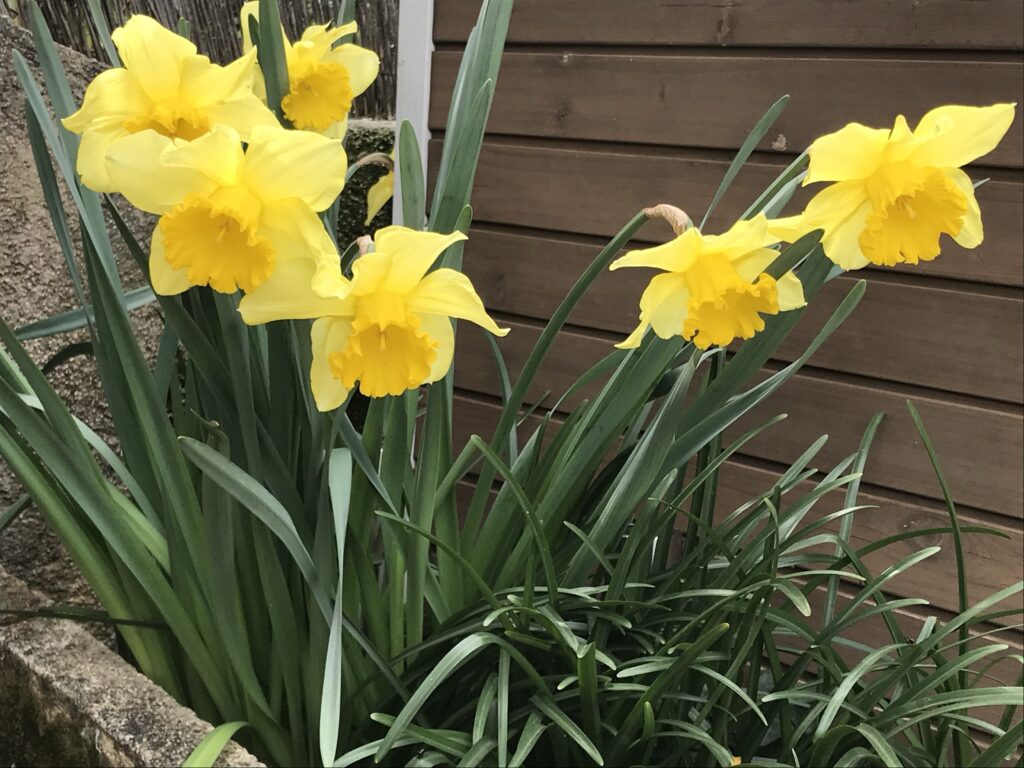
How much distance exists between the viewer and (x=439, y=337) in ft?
1.87

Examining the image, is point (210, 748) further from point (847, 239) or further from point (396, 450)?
point (847, 239)

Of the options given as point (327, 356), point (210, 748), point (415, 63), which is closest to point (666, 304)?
point (327, 356)

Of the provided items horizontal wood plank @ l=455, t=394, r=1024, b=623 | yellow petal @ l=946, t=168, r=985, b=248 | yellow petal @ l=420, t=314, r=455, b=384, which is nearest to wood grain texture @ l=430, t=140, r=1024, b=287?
horizontal wood plank @ l=455, t=394, r=1024, b=623

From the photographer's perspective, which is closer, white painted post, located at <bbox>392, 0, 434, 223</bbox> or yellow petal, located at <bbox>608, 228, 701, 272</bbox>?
yellow petal, located at <bbox>608, 228, 701, 272</bbox>

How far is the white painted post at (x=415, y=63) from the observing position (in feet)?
4.50

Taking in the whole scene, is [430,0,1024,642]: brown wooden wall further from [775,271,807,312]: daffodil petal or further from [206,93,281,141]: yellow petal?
[206,93,281,141]: yellow petal

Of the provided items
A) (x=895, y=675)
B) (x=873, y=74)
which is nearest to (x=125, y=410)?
(x=895, y=675)

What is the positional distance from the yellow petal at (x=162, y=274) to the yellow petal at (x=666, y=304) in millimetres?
337

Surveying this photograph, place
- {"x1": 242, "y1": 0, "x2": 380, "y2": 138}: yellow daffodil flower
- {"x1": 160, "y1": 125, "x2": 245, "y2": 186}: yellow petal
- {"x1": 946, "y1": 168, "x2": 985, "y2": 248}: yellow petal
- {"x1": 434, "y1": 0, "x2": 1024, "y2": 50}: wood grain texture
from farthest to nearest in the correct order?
{"x1": 434, "y1": 0, "x2": 1024, "y2": 50}: wood grain texture → {"x1": 242, "y1": 0, "x2": 380, "y2": 138}: yellow daffodil flower → {"x1": 946, "y1": 168, "x2": 985, "y2": 248}: yellow petal → {"x1": 160, "y1": 125, "x2": 245, "y2": 186}: yellow petal

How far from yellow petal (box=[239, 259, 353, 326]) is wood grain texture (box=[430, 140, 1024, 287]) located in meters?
0.86

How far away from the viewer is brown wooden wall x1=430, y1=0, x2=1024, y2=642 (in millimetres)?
1058

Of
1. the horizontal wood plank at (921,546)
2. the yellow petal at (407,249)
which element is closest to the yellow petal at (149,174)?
the yellow petal at (407,249)

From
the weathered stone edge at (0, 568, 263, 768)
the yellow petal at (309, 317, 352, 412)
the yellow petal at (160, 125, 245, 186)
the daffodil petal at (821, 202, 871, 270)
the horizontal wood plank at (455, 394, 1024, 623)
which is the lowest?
the weathered stone edge at (0, 568, 263, 768)

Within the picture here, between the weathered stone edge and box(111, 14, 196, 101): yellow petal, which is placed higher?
box(111, 14, 196, 101): yellow petal
